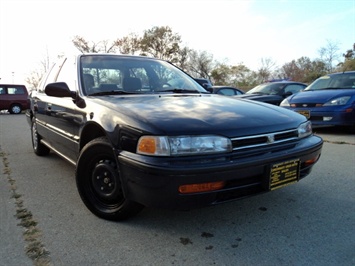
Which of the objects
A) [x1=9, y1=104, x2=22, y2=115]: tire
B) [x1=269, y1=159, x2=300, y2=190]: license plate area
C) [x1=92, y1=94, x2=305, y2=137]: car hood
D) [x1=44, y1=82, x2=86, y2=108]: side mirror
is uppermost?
[x1=44, y1=82, x2=86, y2=108]: side mirror

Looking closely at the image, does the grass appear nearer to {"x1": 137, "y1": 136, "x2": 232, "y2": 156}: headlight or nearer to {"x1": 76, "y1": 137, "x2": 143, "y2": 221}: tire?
{"x1": 76, "y1": 137, "x2": 143, "y2": 221}: tire

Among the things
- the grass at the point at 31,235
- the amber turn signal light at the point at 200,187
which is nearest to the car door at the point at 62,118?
the grass at the point at 31,235

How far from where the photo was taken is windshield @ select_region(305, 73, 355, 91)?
22.7ft

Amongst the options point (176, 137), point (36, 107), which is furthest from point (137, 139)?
point (36, 107)

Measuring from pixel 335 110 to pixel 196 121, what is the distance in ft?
16.5

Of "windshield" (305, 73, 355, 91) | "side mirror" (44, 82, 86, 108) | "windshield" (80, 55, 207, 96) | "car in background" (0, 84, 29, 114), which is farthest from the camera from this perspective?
"car in background" (0, 84, 29, 114)

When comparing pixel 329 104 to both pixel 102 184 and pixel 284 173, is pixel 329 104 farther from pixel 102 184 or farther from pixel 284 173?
pixel 102 184

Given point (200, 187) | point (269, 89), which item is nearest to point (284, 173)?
point (200, 187)

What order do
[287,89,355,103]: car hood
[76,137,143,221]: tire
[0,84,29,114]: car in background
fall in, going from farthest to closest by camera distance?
[0,84,29,114]: car in background
[287,89,355,103]: car hood
[76,137,143,221]: tire

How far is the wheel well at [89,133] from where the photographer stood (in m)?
2.64

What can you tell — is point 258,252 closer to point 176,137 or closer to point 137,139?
point 176,137

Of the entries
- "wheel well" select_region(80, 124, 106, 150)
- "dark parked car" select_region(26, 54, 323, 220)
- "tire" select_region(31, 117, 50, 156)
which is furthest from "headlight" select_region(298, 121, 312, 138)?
"tire" select_region(31, 117, 50, 156)

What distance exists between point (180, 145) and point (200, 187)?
1.00 ft

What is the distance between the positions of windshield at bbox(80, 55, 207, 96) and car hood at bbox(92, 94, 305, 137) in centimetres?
33
